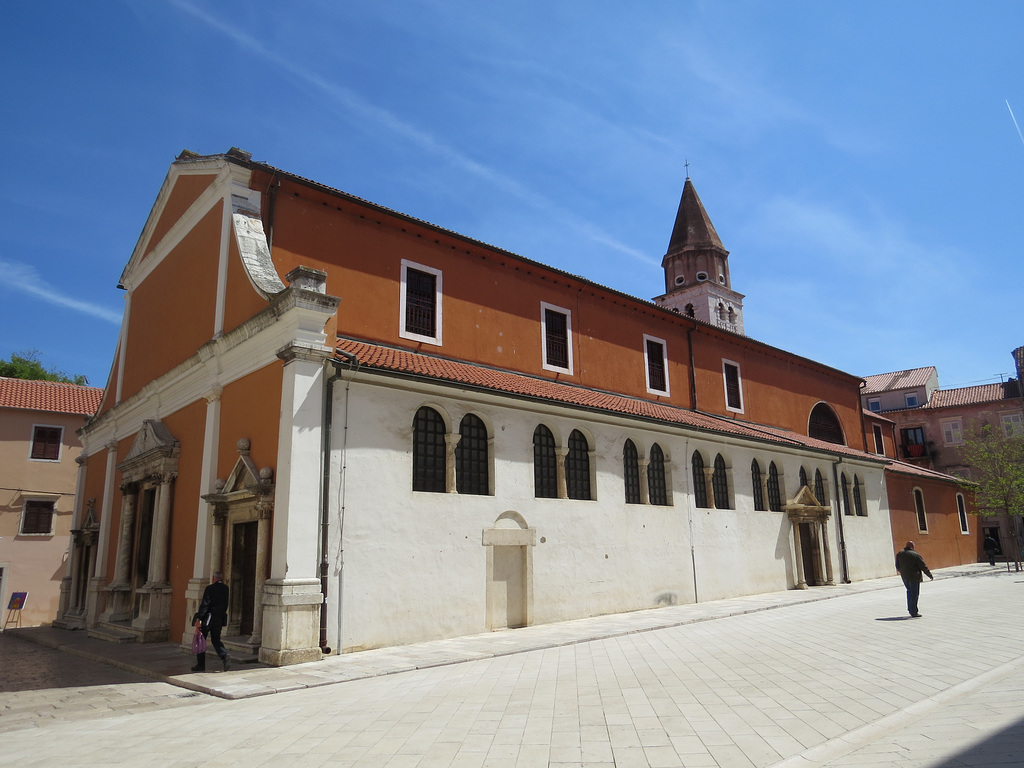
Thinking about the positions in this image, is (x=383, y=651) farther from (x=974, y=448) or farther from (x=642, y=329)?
(x=974, y=448)

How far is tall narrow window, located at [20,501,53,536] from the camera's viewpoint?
87.8ft

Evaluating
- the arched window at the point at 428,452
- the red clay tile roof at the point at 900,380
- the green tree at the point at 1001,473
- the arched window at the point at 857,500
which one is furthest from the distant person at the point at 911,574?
the red clay tile roof at the point at 900,380

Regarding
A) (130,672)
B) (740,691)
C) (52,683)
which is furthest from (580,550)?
(52,683)

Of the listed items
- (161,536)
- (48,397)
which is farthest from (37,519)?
(161,536)

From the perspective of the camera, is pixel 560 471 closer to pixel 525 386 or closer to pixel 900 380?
pixel 525 386

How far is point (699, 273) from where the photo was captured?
37.8 m

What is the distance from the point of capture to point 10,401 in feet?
89.8


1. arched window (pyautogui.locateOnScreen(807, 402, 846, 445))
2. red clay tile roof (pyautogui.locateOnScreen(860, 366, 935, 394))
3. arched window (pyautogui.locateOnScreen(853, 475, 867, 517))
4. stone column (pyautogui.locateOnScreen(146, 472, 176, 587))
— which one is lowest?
stone column (pyautogui.locateOnScreen(146, 472, 176, 587))

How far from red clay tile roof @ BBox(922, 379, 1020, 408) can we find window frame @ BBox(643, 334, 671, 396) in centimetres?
3267

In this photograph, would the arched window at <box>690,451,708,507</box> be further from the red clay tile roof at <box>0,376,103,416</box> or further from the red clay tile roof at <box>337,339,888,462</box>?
the red clay tile roof at <box>0,376,103,416</box>

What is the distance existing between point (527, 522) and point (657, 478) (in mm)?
5159

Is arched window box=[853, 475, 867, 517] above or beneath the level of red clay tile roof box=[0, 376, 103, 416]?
beneath

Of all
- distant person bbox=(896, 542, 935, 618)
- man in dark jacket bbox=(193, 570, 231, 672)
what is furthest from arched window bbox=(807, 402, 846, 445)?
man in dark jacket bbox=(193, 570, 231, 672)

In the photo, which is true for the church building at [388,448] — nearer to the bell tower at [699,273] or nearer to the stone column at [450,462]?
the stone column at [450,462]
